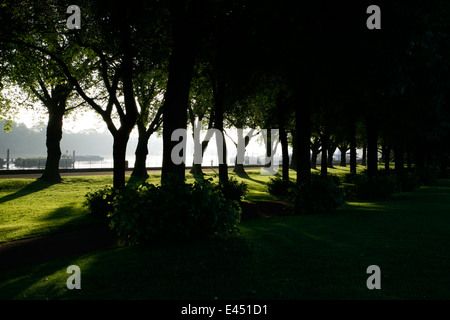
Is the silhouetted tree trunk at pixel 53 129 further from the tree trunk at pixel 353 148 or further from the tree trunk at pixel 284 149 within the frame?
the tree trunk at pixel 353 148

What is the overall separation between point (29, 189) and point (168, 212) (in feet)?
62.4

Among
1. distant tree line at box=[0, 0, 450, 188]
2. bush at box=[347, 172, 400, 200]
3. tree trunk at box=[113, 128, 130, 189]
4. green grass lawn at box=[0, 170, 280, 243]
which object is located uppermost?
distant tree line at box=[0, 0, 450, 188]

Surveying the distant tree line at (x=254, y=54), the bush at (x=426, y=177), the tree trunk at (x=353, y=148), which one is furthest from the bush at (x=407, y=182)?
the bush at (x=426, y=177)

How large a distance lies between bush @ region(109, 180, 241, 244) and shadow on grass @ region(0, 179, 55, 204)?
13.7 meters

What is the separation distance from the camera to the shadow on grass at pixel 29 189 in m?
18.8

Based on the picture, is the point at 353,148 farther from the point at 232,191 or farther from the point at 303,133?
the point at 232,191

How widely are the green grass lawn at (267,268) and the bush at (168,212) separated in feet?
1.02

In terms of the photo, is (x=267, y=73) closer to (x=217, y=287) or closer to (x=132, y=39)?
(x=132, y=39)

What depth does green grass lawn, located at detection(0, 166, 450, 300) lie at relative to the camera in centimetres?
503

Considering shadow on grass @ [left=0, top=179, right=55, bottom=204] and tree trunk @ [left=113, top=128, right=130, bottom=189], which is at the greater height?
tree trunk @ [left=113, top=128, right=130, bottom=189]

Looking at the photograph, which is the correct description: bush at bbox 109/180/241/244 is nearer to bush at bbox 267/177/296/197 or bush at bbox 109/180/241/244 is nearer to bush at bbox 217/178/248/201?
bush at bbox 217/178/248/201

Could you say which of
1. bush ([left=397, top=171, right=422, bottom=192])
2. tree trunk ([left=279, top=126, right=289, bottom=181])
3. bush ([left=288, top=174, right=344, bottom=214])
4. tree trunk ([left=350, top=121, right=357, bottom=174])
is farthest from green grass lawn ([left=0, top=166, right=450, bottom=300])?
bush ([left=397, top=171, right=422, bottom=192])
